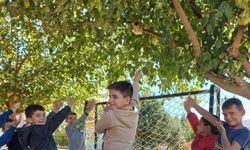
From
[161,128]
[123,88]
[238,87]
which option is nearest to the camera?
[123,88]

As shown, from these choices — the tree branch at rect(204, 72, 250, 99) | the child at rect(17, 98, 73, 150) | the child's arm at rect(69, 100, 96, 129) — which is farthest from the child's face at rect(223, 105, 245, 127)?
the child at rect(17, 98, 73, 150)

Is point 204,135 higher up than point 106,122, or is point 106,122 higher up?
point 106,122

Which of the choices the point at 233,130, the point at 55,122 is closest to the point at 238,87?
the point at 233,130

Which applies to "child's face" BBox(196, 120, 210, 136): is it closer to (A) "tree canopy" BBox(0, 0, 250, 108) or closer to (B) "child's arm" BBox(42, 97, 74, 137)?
(A) "tree canopy" BBox(0, 0, 250, 108)

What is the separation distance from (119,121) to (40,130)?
1371 mm

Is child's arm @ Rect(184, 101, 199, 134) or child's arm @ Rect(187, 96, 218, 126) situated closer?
child's arm @ Rect(187, 96, 218, 126)

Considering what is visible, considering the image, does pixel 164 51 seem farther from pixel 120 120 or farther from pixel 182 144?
pixel 182 144

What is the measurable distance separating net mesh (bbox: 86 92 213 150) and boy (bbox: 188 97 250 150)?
11.0 feet

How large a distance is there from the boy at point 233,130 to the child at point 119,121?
85 centimetres

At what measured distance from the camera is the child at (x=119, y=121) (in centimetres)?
431

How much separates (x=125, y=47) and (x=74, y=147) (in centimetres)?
205

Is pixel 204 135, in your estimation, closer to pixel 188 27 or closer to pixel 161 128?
pixel 188 27

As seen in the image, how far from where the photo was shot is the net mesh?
8.43m

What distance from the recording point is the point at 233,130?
4.61m
